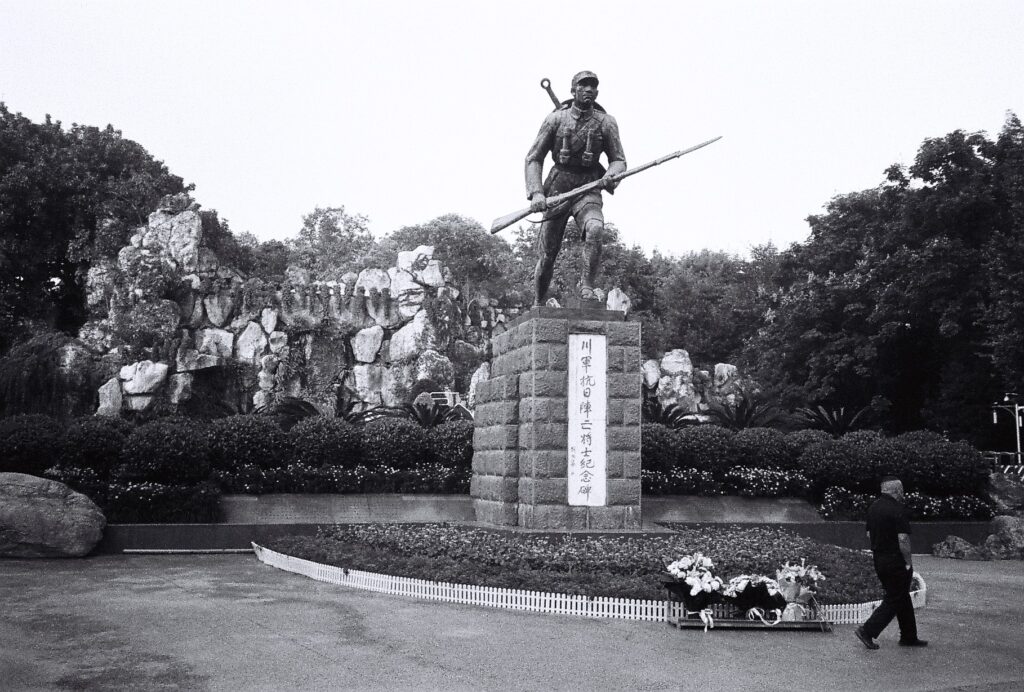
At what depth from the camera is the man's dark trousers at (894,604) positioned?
689cm

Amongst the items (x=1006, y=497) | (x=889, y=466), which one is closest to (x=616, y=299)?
(x=1006, y=497)

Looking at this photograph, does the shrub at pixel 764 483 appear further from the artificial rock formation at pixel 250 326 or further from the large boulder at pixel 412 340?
the large boulder at pixel 412 340

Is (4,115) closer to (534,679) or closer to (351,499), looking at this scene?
(351,499)

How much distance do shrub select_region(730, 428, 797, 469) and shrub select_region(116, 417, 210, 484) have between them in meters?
8.15

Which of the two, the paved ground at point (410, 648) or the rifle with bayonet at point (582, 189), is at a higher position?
the rifle with bayonet at point (582, 189)

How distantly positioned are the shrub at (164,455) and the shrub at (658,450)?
6.56 metres

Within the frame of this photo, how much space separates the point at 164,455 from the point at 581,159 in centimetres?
705

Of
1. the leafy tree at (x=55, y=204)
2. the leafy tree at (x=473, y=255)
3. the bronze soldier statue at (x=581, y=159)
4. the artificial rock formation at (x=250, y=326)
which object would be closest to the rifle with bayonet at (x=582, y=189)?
the bronze soldier statue at (x=581, y=159)

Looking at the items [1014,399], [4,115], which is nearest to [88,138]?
[4,115]

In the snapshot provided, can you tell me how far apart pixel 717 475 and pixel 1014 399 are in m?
13.7

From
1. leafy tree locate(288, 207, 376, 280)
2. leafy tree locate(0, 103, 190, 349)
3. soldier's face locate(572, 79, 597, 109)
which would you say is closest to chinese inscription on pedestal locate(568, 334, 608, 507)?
Result: soldier's face locate(572, 79, 597, 109)

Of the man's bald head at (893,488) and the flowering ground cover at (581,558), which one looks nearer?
the man's bald head at (893,488)

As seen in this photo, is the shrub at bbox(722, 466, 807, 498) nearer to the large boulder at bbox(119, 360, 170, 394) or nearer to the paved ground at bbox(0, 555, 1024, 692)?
the paved ground at bbox(0, 555, 1024, 692)

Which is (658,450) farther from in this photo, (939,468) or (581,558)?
(581,558)
